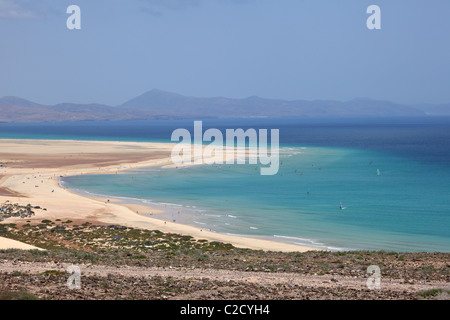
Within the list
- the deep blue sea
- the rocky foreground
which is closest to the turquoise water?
the deep blue sea

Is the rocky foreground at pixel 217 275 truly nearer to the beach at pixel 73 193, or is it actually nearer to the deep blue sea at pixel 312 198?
the beach at pixel 73 193

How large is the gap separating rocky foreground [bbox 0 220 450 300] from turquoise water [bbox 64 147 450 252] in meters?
8.53

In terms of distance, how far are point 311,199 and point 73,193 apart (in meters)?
21.6

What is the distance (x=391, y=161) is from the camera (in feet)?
253

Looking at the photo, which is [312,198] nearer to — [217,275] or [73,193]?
[73,193]

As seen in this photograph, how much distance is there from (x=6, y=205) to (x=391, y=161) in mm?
58377

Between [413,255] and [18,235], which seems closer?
[413,255]

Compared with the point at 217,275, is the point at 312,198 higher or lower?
lower

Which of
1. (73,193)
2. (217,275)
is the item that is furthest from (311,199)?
(217,275)

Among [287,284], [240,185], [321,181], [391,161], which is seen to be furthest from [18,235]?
[391,161]

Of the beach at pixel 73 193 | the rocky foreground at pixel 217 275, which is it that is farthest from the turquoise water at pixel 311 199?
the rocky foreground at pixel 217 275

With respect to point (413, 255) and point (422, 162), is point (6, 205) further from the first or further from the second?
point (422, 162)

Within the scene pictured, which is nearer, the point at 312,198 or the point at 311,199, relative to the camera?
the point at 311,199

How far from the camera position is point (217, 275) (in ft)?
51.6
